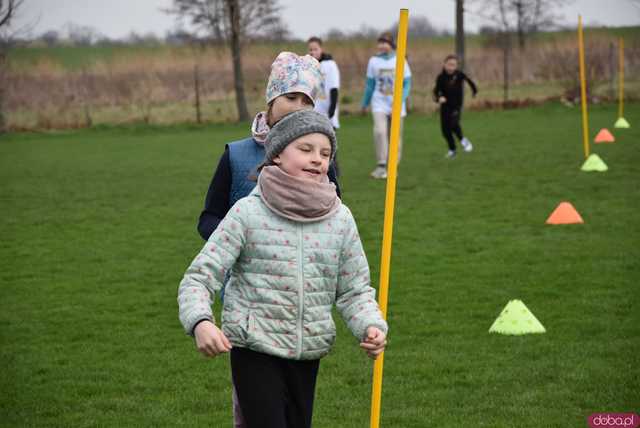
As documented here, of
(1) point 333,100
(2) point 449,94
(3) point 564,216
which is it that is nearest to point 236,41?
(2) point 449,94

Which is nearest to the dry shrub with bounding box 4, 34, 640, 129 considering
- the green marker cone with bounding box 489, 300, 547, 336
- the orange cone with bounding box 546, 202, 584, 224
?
the orange cone with bounding box 546, 202, 584, 224

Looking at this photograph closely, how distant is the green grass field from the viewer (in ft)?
19.0

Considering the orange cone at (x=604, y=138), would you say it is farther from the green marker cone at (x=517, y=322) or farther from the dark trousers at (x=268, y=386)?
the dark trousers at (x=268, y=386)

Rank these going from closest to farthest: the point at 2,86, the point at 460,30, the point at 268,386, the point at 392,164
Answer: the point at 268,386 < the point at 392,164 < the point at 2,86 < the point at 460,30

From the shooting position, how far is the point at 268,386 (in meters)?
3.43

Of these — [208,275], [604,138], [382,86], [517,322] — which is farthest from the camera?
[604,138]

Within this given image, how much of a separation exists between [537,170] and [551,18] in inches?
1874

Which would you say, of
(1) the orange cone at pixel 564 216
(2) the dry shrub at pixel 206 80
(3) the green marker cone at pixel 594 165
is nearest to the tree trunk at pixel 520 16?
(2) the dry shrub at pixel 206 80

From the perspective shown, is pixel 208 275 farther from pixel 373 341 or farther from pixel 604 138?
pixel 604 138

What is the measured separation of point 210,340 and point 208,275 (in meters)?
0.28

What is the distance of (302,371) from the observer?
3.52 m

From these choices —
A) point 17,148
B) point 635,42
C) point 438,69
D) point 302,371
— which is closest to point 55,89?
point 17,148

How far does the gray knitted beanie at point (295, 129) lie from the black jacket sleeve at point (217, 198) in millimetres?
681

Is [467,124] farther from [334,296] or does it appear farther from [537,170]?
[334,296]
